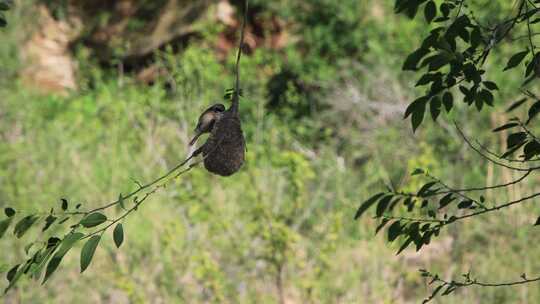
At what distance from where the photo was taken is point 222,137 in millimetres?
1764

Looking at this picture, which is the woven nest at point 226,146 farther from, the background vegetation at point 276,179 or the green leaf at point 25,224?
the background vegetation at point 276,179

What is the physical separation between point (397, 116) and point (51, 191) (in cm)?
370

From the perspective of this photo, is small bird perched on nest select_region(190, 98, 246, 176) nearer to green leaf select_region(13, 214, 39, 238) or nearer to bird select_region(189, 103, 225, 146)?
bird select_region(189, 103, 225, 146)

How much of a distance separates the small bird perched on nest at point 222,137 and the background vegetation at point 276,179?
49.6 inches

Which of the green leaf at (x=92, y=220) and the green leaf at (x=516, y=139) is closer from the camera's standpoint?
the green leaf at (x=92, y=220)

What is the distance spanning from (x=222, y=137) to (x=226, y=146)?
106mm

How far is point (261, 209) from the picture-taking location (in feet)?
14.8

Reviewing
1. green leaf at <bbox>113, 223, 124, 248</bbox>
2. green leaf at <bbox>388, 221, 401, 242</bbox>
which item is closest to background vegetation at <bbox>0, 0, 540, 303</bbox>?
green leaf at <bbox>113, 223, 124, 248</bbox>

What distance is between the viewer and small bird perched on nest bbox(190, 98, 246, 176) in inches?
71.4

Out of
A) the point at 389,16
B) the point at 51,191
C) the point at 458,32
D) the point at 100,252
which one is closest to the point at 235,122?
the point at 458,32

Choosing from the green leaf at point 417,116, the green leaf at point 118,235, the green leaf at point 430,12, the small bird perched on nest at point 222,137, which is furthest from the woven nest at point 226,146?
the green leaf at point 430,12

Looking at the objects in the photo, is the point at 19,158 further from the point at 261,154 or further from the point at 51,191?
the point at 261,154

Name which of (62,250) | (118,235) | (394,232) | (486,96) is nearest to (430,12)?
(486,96)

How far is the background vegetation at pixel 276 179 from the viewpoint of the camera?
469 centimetres
